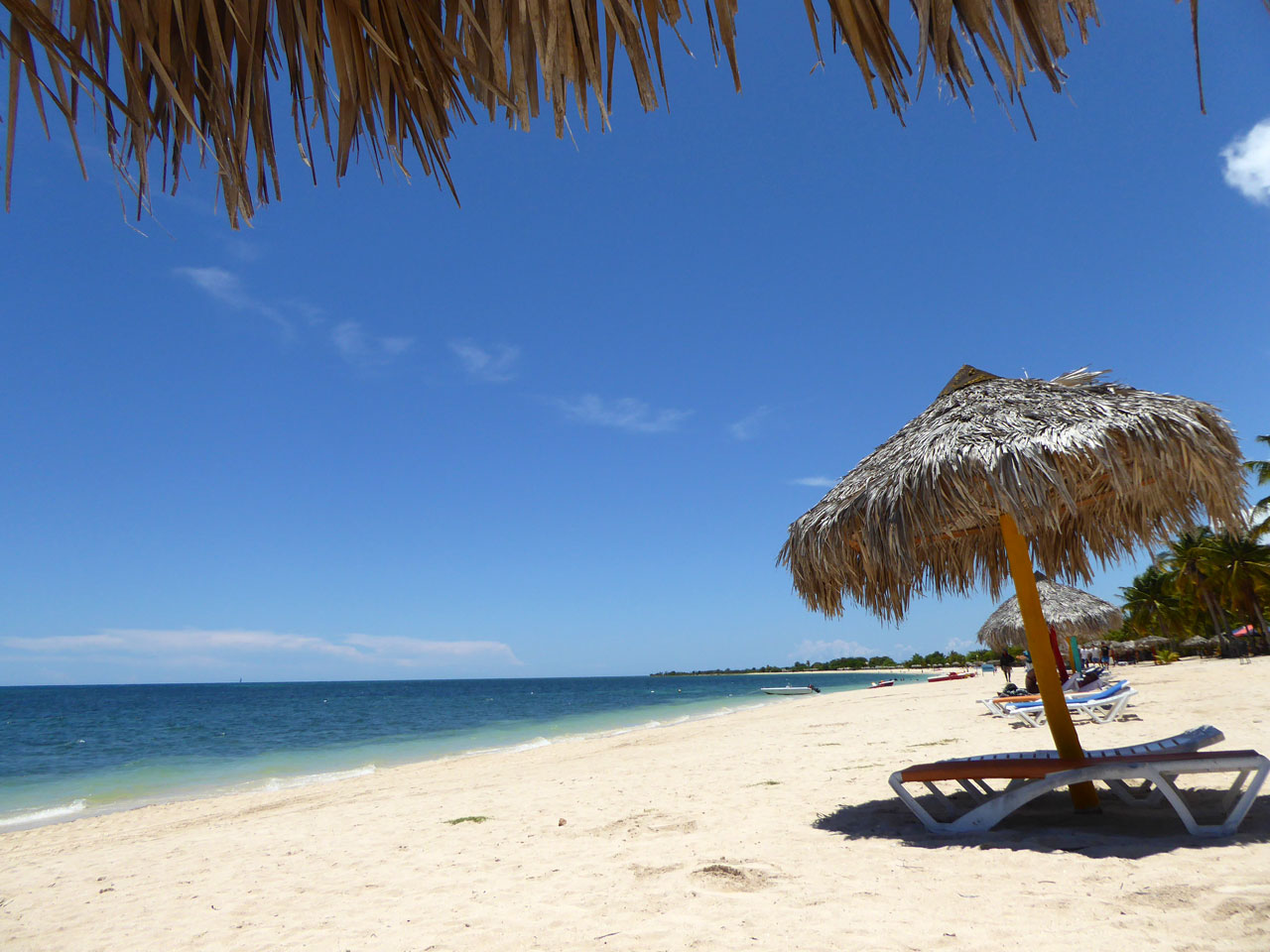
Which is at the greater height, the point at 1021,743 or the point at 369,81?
the point at 369,81

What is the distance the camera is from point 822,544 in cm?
434

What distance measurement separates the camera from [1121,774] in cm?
333

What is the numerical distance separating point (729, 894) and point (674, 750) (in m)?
8.11

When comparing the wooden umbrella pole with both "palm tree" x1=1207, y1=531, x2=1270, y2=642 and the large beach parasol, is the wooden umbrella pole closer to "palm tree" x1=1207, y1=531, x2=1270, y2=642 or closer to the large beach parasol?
the large beach parasol

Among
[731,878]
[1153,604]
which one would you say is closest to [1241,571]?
[1153,604]

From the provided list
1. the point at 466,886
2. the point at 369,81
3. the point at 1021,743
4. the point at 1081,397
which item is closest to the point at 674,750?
the point at 1021,743

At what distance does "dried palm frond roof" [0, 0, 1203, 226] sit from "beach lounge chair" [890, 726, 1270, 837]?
3244 millimetres

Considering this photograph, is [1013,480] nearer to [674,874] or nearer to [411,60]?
[674,874]

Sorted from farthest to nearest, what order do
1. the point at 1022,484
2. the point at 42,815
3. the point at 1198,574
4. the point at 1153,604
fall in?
the point at 1153,604
the point at 1198,574
the point at 42,815
the point at 1022,484

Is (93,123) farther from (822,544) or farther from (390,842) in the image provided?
(390,842)

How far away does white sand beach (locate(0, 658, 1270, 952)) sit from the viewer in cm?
270

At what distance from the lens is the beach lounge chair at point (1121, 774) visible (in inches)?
129

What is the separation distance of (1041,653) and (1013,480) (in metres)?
1.14

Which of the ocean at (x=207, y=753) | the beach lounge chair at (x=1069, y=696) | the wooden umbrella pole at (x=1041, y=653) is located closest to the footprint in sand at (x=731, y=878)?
the wooden umbrella pole at (x=1041, y=653)
